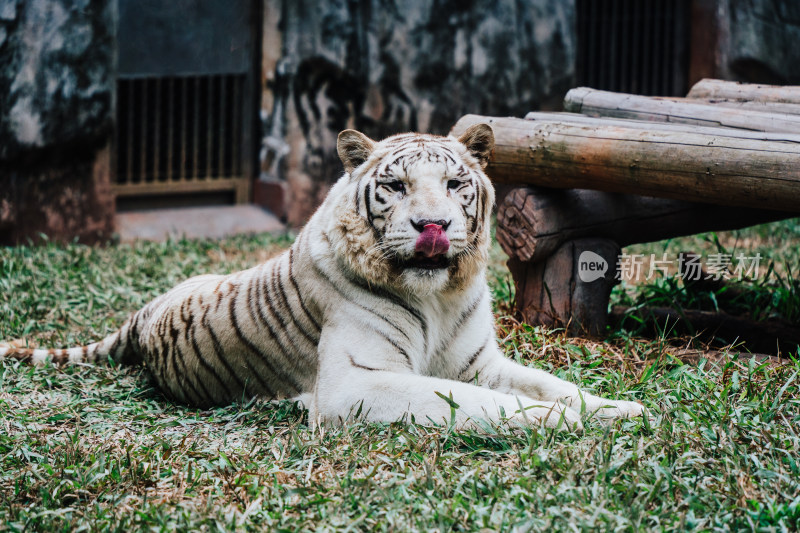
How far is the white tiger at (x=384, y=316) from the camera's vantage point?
314 centimetres

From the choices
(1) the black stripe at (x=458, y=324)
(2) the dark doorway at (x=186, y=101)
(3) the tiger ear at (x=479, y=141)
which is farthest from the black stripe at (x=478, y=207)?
(2) the dark doorway at (x=186, y=101)

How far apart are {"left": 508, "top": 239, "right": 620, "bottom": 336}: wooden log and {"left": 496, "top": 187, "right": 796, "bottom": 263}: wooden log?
0.06 meters

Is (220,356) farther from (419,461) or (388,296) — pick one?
(419,461)

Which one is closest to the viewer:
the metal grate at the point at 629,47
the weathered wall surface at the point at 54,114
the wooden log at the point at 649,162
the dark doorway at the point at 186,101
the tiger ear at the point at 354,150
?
the tiger ear at the point at 354,150

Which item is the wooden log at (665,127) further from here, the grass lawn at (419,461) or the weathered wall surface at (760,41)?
the weathered wall surface at (760,41)

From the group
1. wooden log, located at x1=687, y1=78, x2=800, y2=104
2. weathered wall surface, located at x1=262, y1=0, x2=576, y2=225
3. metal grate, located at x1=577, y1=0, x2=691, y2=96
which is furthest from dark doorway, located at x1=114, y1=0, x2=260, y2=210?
wooden log, located at x1=687, y1=78, x2=800, y2=104

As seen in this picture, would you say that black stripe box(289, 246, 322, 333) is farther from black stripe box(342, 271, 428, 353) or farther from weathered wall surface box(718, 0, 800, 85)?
weathered wall surface box(718, 0, 800, 85)

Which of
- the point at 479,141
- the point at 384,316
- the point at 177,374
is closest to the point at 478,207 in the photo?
the point at 479,141

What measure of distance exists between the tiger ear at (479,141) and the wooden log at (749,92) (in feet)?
5.70

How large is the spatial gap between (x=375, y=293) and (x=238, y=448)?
0.68 metres

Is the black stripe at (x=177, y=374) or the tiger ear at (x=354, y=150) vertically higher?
the tiger ear at (x=354, y=150)

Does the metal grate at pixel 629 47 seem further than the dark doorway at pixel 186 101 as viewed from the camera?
Yes

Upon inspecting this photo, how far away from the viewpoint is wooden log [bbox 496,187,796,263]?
4.15 meters

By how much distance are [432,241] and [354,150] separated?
0.50 meters
